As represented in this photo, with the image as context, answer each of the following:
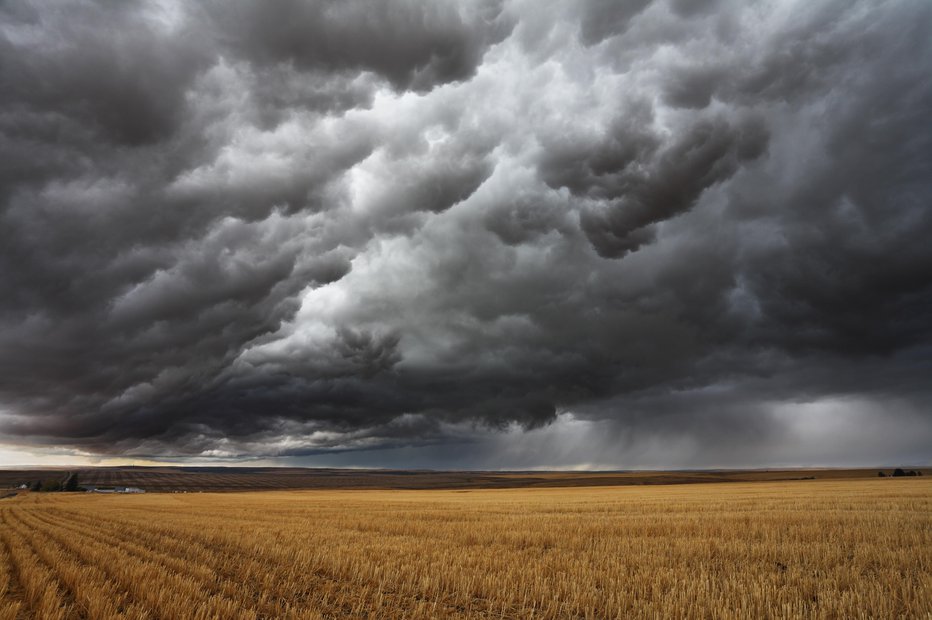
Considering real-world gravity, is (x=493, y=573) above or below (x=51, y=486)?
above

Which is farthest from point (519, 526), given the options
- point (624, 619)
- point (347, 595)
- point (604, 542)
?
point (624, 619)

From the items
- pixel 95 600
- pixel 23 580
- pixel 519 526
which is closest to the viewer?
pixel 95 600

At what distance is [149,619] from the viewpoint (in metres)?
8.14

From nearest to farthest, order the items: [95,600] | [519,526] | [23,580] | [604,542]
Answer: [95,600]
[23,580]
[604,542]
[519,526]

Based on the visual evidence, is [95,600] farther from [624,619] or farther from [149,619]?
[624,619]

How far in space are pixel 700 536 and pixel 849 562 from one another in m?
4.89

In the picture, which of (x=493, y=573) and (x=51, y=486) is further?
(x=51, y=486)

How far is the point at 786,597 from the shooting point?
366 inches

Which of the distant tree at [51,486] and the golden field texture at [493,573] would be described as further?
the distant tree at [51,486]

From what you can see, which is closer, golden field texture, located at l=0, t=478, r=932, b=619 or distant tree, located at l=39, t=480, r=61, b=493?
golden field texture, located at l=0, t=478, r=932, b=619

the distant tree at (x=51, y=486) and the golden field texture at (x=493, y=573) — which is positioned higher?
the golden field texture at (x=493, y=573)

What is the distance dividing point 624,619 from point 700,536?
1047 cm

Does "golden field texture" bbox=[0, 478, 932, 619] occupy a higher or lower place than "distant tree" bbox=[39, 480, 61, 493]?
higher

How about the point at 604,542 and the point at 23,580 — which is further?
the point at 604,542
